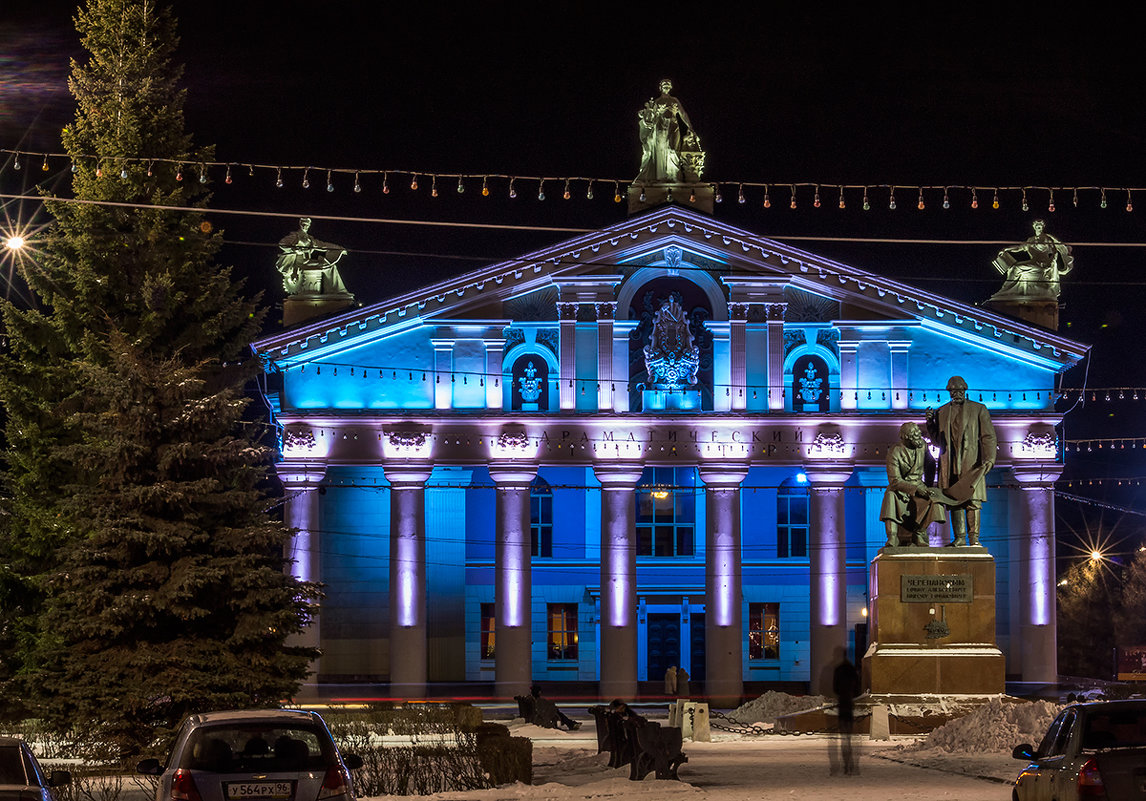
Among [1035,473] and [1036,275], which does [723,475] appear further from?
[1036,275]

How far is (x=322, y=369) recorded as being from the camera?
5362cm

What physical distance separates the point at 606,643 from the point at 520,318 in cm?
1057

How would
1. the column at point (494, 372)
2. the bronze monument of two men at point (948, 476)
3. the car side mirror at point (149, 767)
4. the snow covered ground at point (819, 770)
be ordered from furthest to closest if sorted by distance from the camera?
1. the column at point (494, 372)
2. the bronze monument of two men at point (948, 476)
3. the snow covered ground at point (819, 770)
4. the car side mirror at point (149, 767)

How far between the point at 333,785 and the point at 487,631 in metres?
43.1

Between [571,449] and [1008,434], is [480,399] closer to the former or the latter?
[571,449]

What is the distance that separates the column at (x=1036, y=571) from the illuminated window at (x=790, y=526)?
7.03 m

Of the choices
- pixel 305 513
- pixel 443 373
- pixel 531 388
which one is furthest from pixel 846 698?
pixel 531 388

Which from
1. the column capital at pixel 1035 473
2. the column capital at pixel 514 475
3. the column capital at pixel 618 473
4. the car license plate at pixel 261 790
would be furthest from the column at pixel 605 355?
the car license plate at pixel 261 790

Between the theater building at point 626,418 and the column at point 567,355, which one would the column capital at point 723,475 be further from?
the column at point 567,355

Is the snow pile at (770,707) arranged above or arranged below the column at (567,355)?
below

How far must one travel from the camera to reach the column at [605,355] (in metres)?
53.3

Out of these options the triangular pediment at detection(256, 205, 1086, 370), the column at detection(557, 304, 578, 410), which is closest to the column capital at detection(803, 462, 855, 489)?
the triangular pediment at detection(256, 205, 1086, 370)

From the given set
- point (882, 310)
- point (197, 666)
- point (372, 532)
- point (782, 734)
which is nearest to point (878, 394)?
point (882, 310)

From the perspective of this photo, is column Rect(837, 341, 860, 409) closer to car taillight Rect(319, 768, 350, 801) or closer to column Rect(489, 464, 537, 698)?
column Rect(489, 464, 537, 698)
